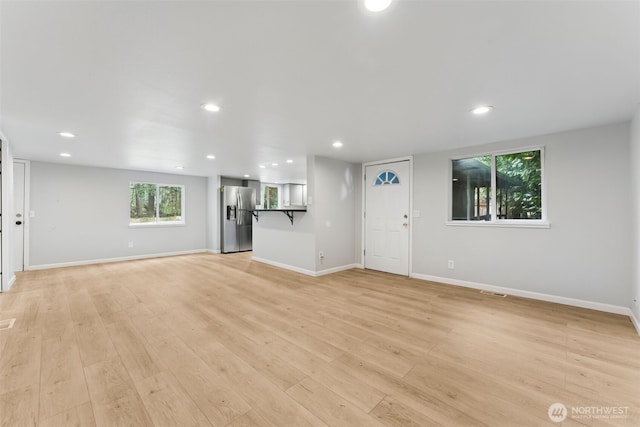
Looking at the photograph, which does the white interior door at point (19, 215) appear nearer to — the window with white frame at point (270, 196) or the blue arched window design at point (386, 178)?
the window with white frame at point (270, 196)

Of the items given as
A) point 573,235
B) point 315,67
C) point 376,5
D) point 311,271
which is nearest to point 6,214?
point 311,271

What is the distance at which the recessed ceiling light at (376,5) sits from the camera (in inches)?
50.8

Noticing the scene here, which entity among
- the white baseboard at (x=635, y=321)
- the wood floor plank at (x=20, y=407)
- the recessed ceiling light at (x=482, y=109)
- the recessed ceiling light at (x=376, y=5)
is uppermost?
the recessed ceiling light at (x=482, y=109)

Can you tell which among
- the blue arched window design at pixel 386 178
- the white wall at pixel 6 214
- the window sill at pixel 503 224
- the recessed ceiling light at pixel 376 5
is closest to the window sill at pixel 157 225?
the white wall at pixel 6 214

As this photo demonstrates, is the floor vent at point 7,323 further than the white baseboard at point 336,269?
No

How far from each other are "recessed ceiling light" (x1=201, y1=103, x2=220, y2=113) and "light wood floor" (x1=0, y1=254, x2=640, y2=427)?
7.41 ft

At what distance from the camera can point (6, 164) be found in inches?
152

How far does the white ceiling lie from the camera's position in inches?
55.1

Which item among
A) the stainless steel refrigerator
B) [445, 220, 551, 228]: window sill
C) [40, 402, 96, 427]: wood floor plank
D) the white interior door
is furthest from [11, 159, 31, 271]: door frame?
[445, 220, 551, 228]: window sill

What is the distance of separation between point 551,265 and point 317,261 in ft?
11.3

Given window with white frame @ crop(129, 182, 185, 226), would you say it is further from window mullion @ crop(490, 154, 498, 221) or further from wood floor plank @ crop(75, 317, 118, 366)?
window mullion @ crop(490, 154, 498, 221)

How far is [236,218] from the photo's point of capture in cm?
781

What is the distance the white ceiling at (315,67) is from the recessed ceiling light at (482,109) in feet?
0.27

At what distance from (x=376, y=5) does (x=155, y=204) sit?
7372mm
